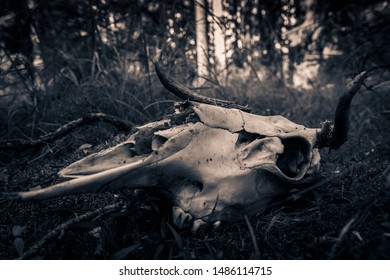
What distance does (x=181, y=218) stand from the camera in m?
1.25

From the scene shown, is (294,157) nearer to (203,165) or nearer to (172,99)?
(203,165)

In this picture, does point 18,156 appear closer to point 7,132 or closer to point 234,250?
point 7,132

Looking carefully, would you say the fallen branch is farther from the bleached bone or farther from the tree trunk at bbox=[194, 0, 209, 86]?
the tree trunk at bbox=[194, 0, 209, 86]

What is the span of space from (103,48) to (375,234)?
10.5 feet

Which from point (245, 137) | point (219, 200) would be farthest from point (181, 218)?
point (245, 137)

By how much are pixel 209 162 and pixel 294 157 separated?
0.49 m

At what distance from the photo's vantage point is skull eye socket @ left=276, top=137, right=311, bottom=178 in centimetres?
151

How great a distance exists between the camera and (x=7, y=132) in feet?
8.34

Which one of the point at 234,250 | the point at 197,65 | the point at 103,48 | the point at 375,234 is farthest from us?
the point at 103,48

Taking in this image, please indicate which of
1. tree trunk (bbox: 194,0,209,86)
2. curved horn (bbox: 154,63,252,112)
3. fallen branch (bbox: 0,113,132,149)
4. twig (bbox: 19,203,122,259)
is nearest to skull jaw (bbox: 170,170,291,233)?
twig (bbox: 19,203,122,259)

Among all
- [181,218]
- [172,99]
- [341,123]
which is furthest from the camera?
[172,99]

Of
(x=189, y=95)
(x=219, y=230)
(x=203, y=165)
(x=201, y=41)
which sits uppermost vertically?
(x=201, y=41)

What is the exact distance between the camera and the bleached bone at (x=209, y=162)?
122 centimetres
